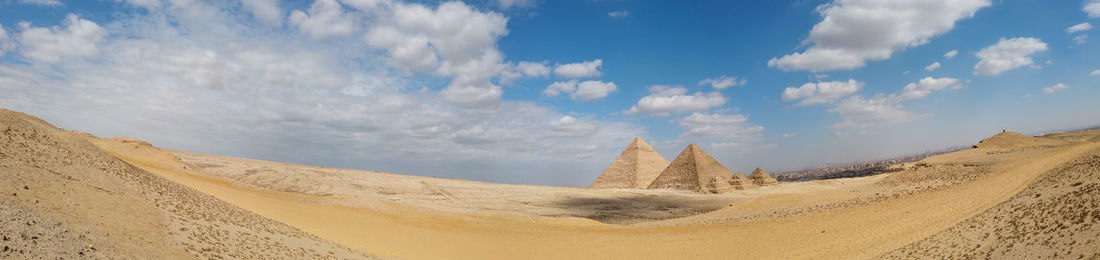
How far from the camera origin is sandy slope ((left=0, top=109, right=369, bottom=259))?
18.6ft

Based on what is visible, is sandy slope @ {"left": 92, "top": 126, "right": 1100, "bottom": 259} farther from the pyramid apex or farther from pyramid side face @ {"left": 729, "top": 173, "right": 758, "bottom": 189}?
the pyramid apex

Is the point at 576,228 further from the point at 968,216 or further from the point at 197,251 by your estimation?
the point at 197,251

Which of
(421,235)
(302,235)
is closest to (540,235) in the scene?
(421,235)

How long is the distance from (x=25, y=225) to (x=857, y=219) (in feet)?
68.3

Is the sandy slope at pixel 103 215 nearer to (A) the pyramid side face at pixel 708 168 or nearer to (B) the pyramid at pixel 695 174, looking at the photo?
(B) the pyramid at pixel 695 174

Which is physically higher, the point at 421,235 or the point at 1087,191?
the point at 1087,191

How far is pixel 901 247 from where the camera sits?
1051 cm

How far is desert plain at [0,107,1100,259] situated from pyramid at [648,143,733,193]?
98.8 feet

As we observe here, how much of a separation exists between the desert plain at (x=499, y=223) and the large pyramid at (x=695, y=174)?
30103 millimetres

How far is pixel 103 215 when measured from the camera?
727cm

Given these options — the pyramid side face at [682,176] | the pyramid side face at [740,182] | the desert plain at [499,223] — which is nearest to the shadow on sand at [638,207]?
the pyramid side face at [682,176]

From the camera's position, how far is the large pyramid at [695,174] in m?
57.4

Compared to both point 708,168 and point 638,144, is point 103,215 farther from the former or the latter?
point 638,144

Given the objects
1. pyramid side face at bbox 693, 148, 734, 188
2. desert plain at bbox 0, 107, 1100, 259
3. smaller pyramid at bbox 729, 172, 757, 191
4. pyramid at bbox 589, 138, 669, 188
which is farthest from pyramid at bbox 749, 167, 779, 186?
desert plain at bbox 0, 107, 1100, 259
